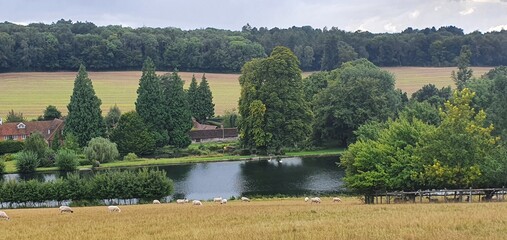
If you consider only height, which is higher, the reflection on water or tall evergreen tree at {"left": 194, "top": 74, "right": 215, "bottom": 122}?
tall evergreen tree at {"left": 194, "top": 74, "right": 215, "bottom": 122}

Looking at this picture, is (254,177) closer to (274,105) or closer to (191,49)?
(274,105)

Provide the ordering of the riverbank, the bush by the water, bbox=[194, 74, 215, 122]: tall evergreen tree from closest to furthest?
1. the bush by the water
2. the riverbank
3. bbox=[194, 74, 215, 122]: tall evergreen tree

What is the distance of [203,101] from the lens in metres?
106

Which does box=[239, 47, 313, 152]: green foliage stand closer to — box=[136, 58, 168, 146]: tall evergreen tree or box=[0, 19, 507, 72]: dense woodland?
box=[136, 58, 168, 146]: tall evergreen tree

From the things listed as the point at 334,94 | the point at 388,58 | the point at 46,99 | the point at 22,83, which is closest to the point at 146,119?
the point at 334,94

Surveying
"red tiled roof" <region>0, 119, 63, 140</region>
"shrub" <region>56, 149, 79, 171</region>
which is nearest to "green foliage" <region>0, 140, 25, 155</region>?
"red tiled roof" <region>0, 119, 63, 140</region>

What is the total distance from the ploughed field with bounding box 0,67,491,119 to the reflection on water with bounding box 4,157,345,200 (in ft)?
151

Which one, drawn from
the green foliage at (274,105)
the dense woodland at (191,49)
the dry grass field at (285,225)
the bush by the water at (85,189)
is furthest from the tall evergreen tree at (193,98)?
the dry grass field at (285,225)

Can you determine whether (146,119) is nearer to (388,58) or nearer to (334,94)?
(334,94)

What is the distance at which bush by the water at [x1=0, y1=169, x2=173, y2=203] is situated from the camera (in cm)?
4781

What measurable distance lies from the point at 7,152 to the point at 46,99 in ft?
136

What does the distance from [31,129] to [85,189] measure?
1877 inches

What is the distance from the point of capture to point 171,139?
86.1 meters

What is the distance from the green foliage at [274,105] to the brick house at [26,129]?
29.3m
